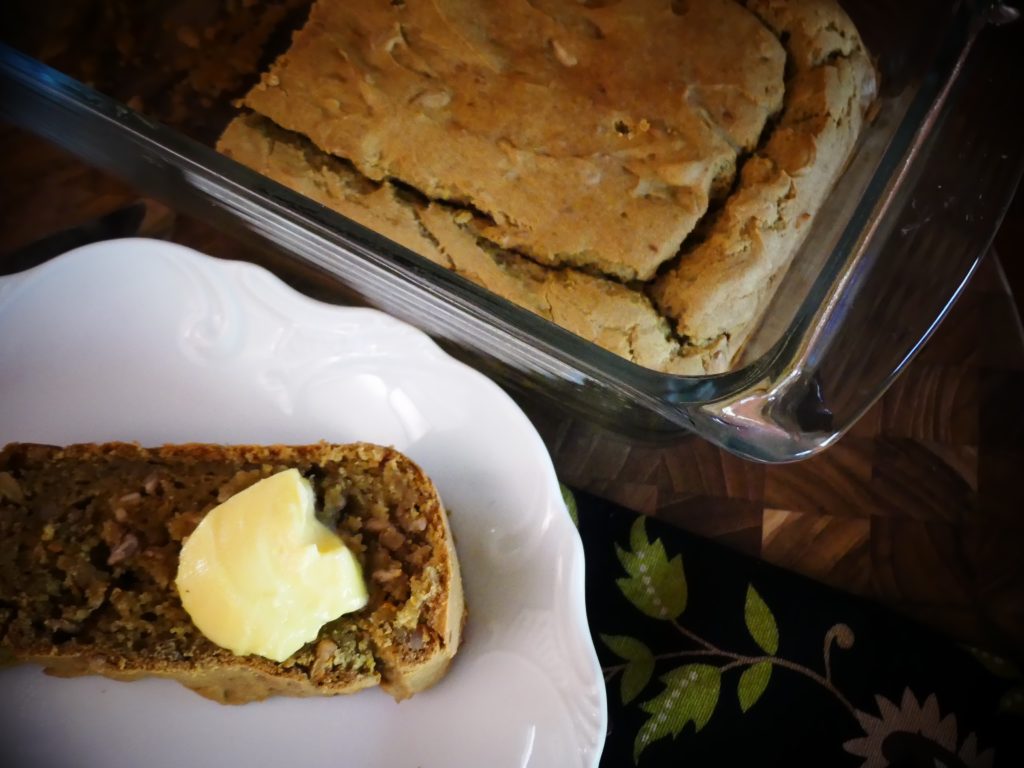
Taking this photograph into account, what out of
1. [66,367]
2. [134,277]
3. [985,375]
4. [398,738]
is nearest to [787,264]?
[985,375]

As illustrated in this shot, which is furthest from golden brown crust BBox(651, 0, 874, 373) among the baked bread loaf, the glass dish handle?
the glass dish handle

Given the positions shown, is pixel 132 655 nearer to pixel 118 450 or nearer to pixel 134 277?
pixel 118 450

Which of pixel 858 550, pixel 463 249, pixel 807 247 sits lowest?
pixel 858 550

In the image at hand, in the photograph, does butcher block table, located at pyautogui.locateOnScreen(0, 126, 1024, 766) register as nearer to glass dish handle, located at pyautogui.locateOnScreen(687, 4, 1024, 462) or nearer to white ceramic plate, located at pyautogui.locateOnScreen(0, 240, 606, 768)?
white ceramic plate, located at pyautogui.locateOnScreen(0, 240, 606, 768)

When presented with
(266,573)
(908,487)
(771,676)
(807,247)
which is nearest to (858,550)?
(908,487)

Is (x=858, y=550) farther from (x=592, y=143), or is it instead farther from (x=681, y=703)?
(x=592, y=143)

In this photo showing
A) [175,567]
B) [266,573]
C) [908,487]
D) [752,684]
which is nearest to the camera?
[266,573]

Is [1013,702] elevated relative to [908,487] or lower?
lower
